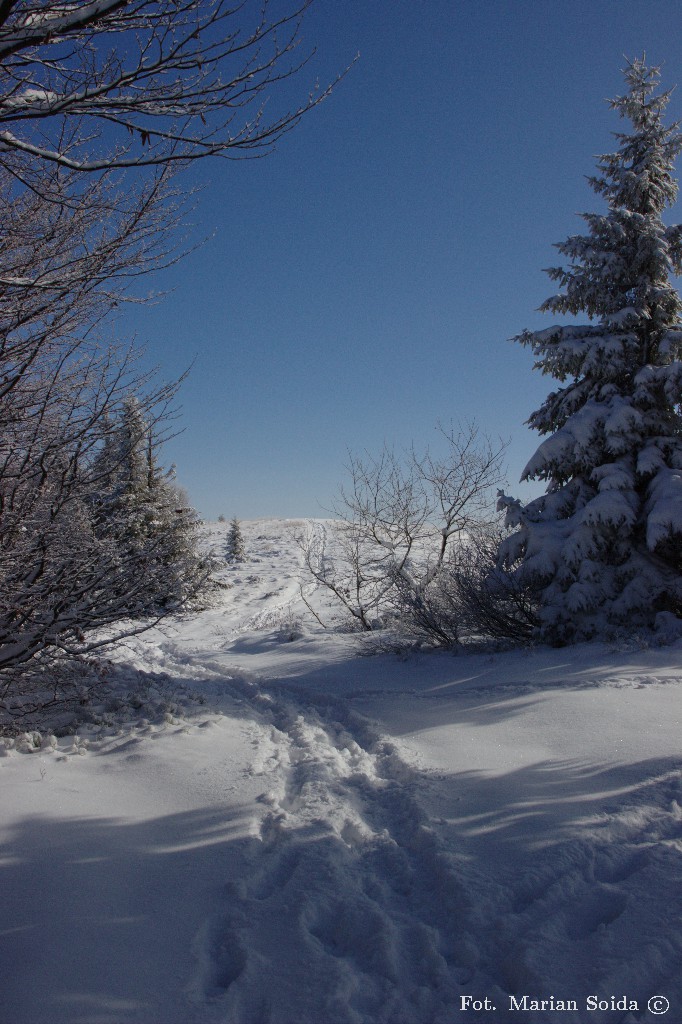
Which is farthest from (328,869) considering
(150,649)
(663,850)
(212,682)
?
(150,649)

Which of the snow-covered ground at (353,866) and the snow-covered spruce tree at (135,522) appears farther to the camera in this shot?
the snow-covered spruce tree at (135,522)

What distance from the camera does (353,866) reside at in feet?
10.8

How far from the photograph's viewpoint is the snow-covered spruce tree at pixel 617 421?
347 inches

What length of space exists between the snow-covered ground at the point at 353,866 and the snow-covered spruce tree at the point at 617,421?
262 centimetres

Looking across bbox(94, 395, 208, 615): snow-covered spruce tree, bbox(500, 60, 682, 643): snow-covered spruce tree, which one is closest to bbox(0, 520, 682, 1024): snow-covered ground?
bbox(94, 395, 208, 615): snow-covered spruce tree

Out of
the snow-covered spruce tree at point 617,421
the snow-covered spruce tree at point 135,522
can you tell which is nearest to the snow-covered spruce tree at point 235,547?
the snow-covered spruce tree at point 617,421

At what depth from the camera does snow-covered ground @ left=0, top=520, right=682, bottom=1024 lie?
226 centimetres

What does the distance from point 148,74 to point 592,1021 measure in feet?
16.0

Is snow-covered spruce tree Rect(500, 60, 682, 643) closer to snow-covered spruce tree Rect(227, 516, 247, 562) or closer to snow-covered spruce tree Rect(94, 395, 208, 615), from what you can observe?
snow-covered spruce tree Rect(94, 395, 208, 615)

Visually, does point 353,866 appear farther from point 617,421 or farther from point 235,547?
point 235,547

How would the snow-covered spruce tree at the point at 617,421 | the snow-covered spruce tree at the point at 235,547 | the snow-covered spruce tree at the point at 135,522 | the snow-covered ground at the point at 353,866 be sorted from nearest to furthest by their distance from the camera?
the snow-covered ground at the point at 353,866 → the snow-covered spruce tree at the point at 135,522 → the snow-covered spruce tree at the point at 617,421 → the snow-covered spruce tree at the point at 235,547

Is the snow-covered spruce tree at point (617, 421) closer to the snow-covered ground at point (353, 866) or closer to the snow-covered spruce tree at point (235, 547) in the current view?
the snow-covered ground at point (353, 866)

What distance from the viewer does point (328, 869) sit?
3199mm

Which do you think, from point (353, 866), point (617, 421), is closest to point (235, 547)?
point (617, 421)
